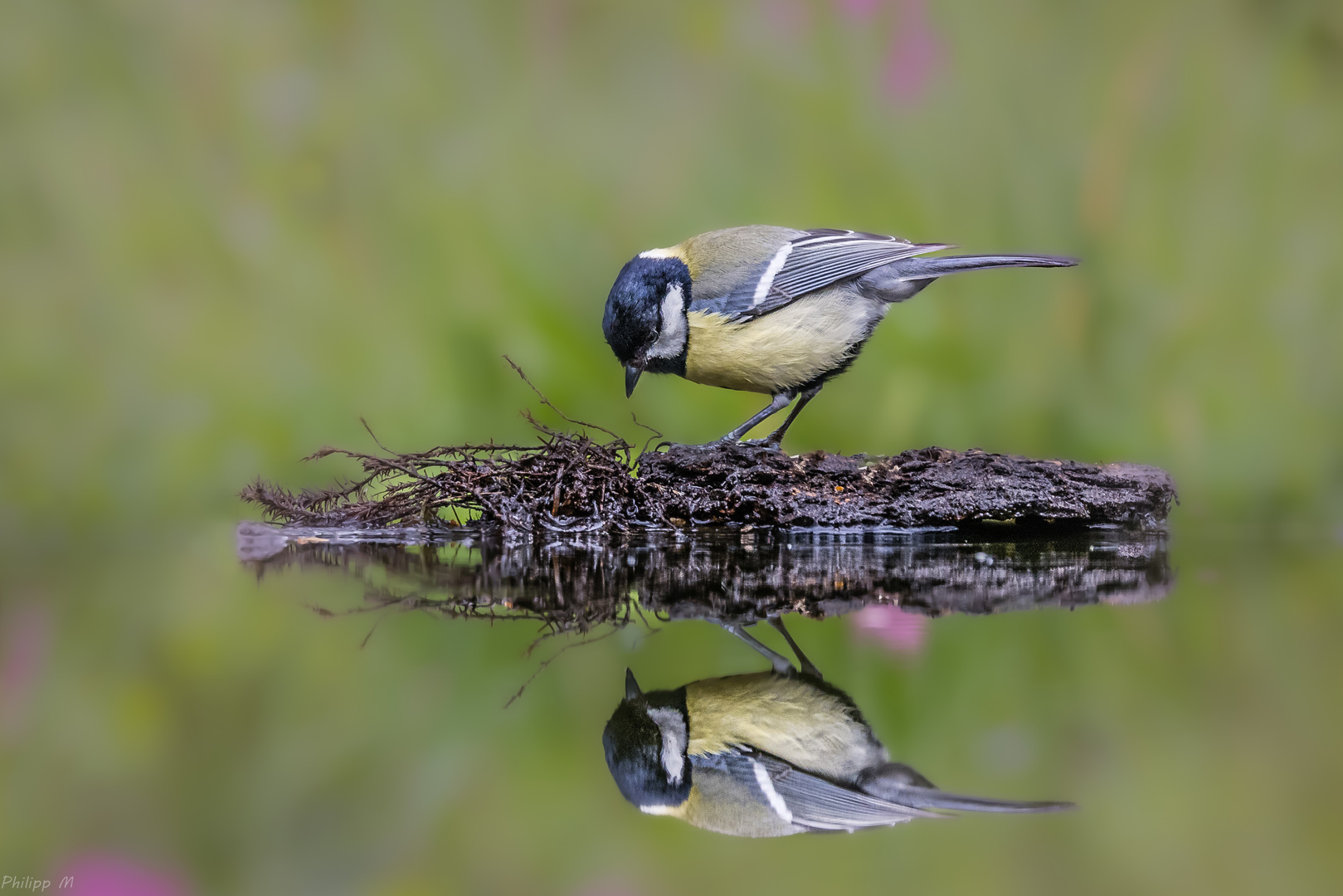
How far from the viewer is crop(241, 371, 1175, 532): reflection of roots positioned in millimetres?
2379

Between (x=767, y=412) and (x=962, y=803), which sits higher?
(x=767, y=412)

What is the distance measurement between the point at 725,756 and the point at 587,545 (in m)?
1.37

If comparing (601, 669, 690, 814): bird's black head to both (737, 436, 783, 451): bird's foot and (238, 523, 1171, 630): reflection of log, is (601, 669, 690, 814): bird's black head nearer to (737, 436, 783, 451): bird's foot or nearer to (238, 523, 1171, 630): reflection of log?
(238, 523, 1171, 630): reflection of log

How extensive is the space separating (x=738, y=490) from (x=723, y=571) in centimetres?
49


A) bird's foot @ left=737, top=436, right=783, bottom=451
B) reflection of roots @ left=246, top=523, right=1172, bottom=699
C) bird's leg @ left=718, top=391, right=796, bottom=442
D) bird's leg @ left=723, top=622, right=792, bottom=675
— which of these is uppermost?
bird's leg @ left=718, top=391, right=796, bottom=442

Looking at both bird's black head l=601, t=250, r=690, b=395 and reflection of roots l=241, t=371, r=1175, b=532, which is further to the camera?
bird's black head l=601, t=250, r=690, b=395

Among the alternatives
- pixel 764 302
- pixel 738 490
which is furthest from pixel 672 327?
pixel 738 490

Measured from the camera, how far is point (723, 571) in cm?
191

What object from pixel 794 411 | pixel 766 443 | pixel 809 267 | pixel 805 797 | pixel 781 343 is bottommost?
pixel 805 797

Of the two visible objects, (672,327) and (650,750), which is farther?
(672,327)

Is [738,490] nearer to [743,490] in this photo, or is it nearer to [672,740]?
[743,490]

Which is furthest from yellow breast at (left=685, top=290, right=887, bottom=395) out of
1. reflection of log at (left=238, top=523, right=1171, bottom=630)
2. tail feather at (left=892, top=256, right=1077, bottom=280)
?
reflection of log at (left=238, top=523, right=1171, bottom=630)

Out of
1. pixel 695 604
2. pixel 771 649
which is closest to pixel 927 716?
pixel 771 649

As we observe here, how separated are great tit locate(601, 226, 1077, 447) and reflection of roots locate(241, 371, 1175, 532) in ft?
0.77
